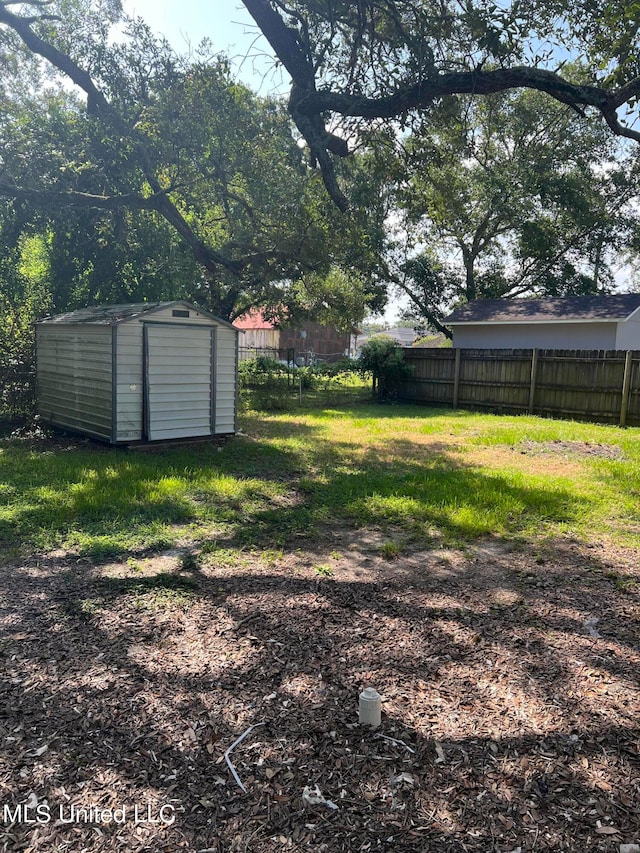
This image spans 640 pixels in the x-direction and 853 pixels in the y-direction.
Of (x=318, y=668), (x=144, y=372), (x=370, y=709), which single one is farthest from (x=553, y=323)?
(x=370, y=709)

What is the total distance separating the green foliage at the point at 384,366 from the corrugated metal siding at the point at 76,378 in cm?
911

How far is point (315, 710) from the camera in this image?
2.49 m

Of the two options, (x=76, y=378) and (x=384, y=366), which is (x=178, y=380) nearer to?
(x=76, y=378)

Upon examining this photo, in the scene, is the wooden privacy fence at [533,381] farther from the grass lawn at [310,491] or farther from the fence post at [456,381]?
the grass lawn at [310,491]

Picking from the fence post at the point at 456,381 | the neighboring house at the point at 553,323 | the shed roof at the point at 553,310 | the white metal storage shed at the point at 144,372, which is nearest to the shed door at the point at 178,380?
the white metal storage shed at the point at 144,372

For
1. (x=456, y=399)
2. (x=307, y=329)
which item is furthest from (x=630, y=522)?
(x=307, y=329)

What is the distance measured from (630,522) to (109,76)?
36.2 ft

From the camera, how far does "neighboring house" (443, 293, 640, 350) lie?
16267 millimetres

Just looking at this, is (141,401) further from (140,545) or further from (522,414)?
(522,414)

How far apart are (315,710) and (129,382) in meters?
6.42

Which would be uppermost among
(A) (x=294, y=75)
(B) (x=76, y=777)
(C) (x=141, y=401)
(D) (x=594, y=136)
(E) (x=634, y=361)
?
(D) (x=594, y=136)

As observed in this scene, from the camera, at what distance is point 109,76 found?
408 inches

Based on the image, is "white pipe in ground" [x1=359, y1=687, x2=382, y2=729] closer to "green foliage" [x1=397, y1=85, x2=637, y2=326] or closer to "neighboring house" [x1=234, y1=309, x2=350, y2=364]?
"green foliage" [x1=397, y1=85, x2=637, y2=326]

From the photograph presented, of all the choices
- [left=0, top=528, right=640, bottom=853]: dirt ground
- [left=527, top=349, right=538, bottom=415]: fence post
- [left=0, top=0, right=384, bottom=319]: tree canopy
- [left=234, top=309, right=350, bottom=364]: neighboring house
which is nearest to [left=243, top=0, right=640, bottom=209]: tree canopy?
[left=0, top=0, right=384, bottom=319]: tree canopy
